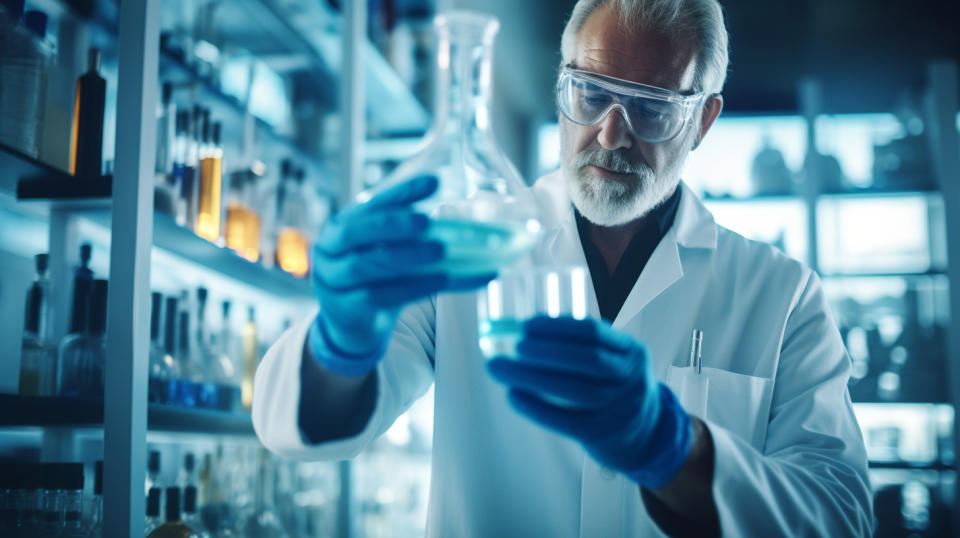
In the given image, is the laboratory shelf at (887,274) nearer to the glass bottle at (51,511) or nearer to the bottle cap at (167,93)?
the bottle cap at (167,93)

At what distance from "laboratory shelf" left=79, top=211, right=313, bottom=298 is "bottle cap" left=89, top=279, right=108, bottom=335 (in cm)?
14

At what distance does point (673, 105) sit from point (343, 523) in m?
1.64

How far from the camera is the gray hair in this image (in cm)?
148

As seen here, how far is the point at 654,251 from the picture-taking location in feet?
5.08

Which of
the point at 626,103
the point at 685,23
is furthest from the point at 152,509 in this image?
the point at 685,23

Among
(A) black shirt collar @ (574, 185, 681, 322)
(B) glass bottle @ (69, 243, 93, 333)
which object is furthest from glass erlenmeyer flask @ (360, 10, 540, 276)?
(B) glass bottle @ (69, 243, 93, 333)

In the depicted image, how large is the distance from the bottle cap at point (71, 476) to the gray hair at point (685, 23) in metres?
1.15

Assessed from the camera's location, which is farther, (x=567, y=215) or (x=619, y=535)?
(x=567, y=215)

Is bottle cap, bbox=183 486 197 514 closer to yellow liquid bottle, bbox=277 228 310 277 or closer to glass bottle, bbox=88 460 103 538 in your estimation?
glass bottle, bbox=88 460 103 538

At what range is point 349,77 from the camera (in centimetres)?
240

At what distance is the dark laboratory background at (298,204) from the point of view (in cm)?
148

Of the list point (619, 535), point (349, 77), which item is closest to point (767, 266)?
point (619, 535)

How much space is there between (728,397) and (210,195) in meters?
1.26

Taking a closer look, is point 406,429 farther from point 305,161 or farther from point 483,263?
point 483,263
